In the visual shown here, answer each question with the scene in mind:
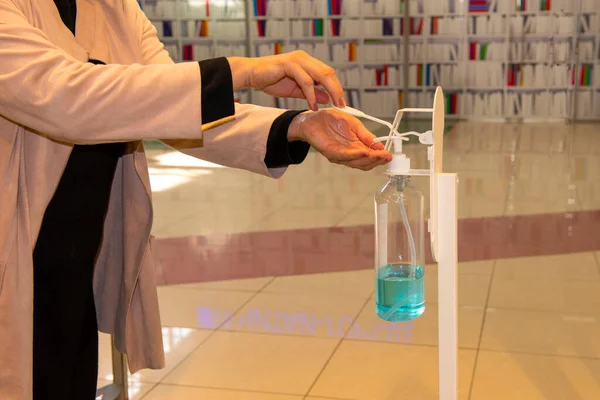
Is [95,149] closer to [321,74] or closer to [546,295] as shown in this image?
[321,74]

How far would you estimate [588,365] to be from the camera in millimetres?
2672

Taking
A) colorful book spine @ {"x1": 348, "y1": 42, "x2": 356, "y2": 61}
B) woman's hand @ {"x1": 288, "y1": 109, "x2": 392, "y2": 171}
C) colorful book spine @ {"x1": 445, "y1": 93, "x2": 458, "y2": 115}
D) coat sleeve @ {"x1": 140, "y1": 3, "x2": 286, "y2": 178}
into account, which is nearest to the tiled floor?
coat sleeve @ {"x1": 140, "y1": 3, "x2": 286, "y2": 178}

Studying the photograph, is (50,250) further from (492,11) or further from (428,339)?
(492,11)

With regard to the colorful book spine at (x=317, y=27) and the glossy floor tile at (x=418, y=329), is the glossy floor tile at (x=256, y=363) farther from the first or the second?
the colorful book spine at (x=317, y=27)

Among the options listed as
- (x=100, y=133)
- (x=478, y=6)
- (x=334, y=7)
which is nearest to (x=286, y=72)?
(x=100, y=133)

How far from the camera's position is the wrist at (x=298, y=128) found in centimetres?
122

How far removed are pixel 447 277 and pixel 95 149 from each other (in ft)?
2.00

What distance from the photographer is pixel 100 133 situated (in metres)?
0.94

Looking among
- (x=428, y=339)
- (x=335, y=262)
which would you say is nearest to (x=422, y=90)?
(x=335, y=262)

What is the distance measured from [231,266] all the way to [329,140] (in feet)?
9.39

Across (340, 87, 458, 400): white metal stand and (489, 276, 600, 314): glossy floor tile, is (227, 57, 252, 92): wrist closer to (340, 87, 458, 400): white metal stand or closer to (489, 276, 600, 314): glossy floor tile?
(340, 87, 458, 400): white metal stand

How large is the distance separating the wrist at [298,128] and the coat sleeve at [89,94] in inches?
12.1

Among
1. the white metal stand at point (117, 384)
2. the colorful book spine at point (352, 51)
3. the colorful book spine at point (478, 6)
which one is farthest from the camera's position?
the colorful book spine at point (352, 51)

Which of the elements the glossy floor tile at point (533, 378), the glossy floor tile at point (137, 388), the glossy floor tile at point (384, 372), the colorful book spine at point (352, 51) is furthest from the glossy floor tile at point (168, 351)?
the colorful book spine at point (352, 51)
